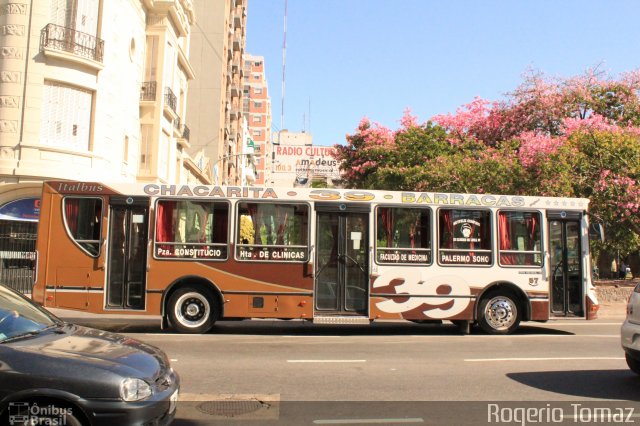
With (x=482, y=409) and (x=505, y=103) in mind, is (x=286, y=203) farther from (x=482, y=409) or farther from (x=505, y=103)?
(x=505, y=103)

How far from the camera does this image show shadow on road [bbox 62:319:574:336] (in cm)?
1224

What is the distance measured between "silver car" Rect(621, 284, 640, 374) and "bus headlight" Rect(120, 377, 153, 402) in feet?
19.1

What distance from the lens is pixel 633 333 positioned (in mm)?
7051

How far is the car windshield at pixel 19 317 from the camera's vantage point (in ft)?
15.7

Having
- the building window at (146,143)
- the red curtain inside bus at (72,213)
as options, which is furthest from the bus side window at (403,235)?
the building window at (146,143)

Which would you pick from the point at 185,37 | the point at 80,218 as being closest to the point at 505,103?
the point at 185,37

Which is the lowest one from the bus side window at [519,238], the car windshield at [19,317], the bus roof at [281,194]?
the car windshield at [19,317]

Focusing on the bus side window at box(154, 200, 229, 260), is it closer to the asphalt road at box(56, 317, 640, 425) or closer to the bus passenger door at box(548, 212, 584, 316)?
the asphalt road at box(56, 317, 640, 425)

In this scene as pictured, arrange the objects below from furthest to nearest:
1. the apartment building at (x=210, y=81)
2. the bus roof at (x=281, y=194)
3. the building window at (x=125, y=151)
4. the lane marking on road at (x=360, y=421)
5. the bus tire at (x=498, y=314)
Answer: the apartment building at (x=210, y=81), the building window at (x=125, y=151), the bus tire at (x=498, y=314), the bus roof at (x=281, y=194), the lane marking on road at (x=360, y=421)

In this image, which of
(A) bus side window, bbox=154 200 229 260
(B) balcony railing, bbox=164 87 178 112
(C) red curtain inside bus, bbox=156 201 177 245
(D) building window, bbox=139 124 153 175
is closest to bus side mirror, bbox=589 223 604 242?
(A) bus side window, bbox=154 200 229 260

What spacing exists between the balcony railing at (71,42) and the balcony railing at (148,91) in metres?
4.85

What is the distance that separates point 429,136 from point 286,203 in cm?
1658

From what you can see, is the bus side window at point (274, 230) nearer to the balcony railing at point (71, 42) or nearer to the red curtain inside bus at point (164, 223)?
the red curtain inside bus at point (164, 223)

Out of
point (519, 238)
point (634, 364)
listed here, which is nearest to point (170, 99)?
point (519, 238)
